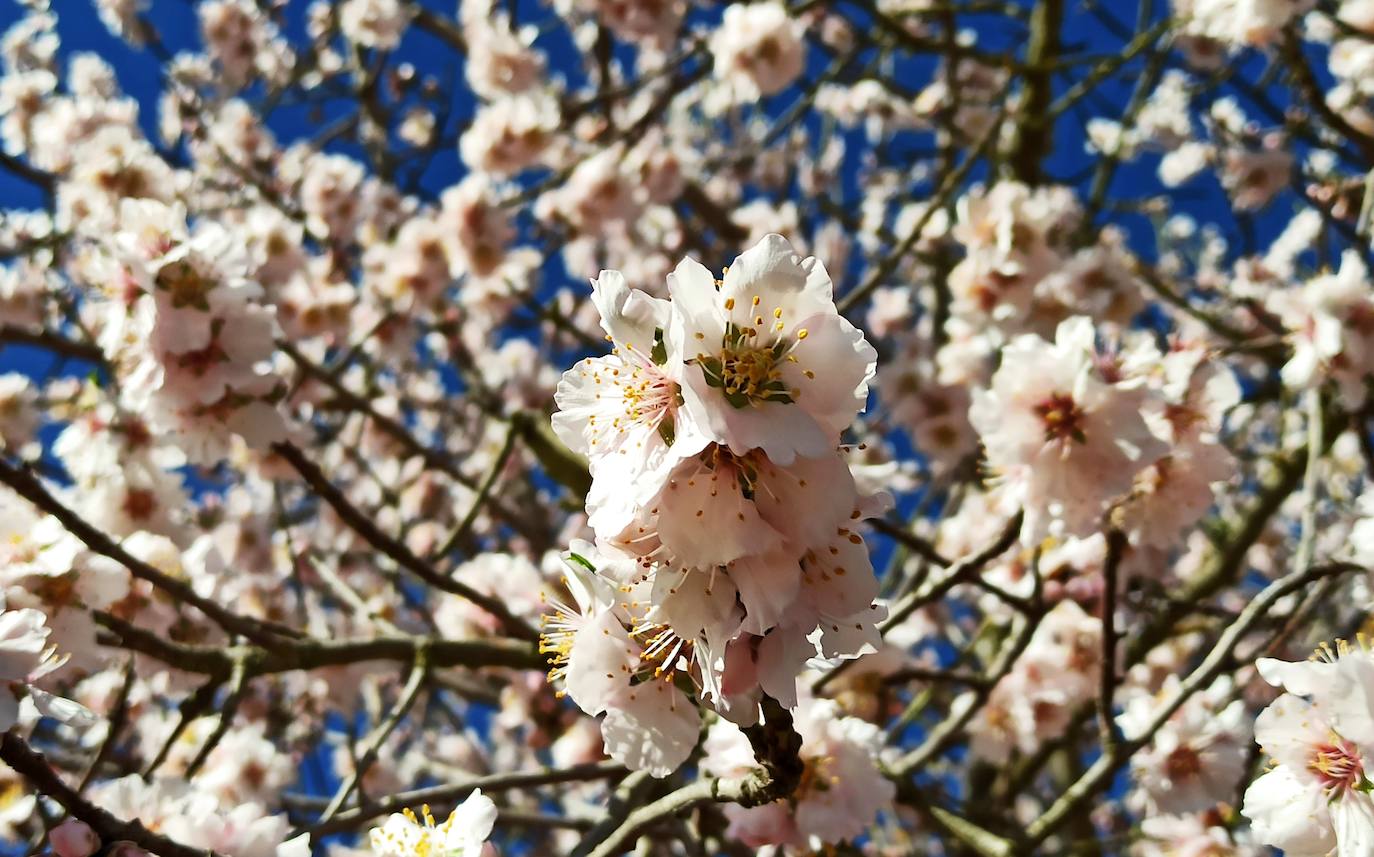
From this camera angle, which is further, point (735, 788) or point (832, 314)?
point (735, 788)

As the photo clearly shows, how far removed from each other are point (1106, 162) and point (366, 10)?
3.76m

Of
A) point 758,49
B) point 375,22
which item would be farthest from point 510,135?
point 375,22

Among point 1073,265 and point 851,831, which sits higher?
point 1073,265

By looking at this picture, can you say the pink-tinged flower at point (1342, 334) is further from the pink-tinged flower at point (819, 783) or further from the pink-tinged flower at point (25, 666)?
the pink-tinged flower at point (25, 666)

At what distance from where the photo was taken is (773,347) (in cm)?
109

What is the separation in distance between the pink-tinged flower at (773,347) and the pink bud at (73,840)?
959 mm

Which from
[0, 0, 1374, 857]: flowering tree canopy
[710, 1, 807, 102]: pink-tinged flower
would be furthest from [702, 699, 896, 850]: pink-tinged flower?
[710, 1, 807, 102]: pink-tinged flower

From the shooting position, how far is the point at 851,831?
1811mm

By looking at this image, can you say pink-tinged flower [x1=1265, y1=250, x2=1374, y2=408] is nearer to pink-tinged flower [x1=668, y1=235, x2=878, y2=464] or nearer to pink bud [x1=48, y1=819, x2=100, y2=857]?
pink-tinged flower [x1=668, y1=235, x2=878, y2=464]

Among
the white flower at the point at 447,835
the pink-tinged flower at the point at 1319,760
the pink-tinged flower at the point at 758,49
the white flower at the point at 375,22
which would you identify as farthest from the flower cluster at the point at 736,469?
the white flower at the point at 375,22

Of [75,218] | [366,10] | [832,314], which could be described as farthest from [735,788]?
[366,10]

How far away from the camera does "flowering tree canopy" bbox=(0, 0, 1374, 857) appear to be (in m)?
1.09

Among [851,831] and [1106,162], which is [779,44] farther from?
[851,831]

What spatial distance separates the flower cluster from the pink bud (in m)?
0.73
